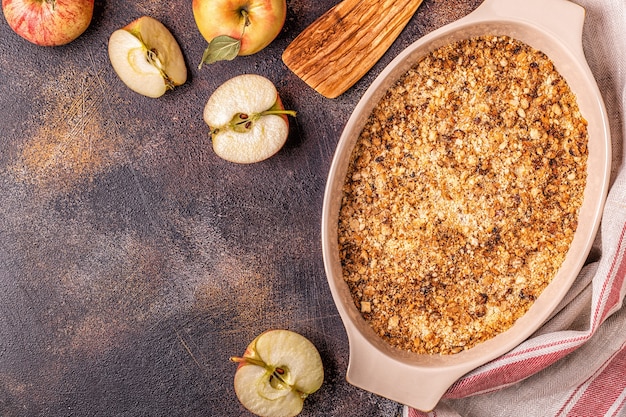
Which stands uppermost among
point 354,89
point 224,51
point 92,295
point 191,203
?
point 224,51

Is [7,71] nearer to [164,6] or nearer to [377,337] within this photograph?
[164,6]

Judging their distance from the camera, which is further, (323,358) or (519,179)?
(323,358)

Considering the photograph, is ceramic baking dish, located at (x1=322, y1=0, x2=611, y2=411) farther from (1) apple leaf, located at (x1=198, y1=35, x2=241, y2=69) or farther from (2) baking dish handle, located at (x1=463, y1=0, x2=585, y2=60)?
(1) apple leaf, located at (x1=198, y1=35, x2=241, y2=69)

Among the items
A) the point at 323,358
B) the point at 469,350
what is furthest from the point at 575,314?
the point at 323,358

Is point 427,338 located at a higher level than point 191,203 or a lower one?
lower

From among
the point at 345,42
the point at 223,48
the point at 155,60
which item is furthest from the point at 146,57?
the point at 345,42
